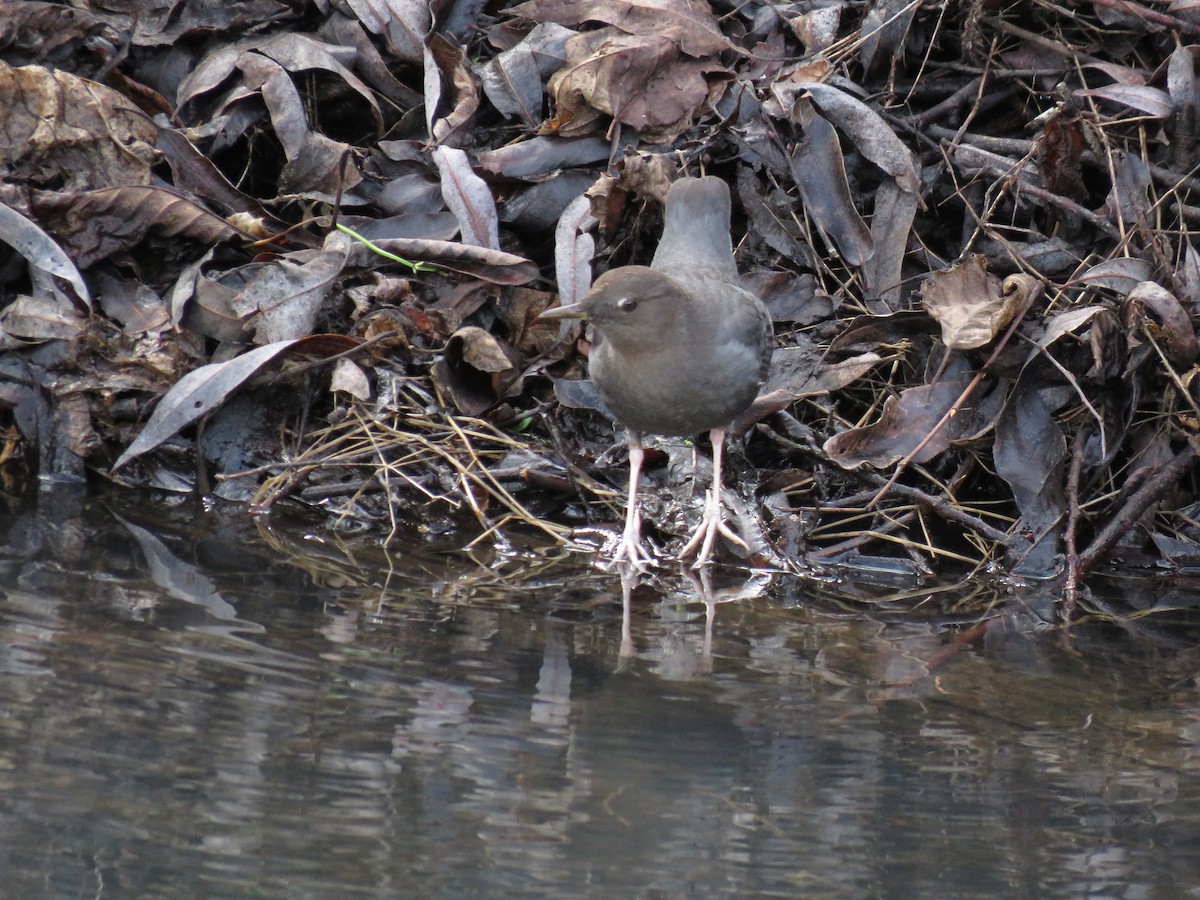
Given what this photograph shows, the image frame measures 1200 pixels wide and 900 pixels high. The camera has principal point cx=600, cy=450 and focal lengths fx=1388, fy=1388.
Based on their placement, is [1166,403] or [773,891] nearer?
[773,891]

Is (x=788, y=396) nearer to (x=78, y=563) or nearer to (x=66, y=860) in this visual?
(x=78, y=563)

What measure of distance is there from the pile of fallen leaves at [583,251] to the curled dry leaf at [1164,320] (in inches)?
0.5

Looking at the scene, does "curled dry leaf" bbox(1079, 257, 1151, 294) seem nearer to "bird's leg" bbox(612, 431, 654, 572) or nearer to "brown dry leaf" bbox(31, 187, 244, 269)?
"bird's leg" bbox(612, 431, 654, 572)

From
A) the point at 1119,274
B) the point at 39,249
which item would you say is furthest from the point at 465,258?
the point at 1119,274

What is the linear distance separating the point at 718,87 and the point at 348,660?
3.44m

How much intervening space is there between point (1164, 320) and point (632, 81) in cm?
241

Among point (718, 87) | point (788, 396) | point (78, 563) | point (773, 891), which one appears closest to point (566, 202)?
point (718, 87)

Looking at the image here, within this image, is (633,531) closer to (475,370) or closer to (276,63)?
(475,370)

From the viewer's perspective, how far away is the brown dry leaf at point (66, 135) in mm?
5480

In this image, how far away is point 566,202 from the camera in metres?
5.84

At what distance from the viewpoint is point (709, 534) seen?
4914 mm

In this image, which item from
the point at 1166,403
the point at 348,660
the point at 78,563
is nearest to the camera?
the point at 348,660

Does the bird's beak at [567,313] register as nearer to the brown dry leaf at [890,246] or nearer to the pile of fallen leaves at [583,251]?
the pile of fallen leaves at [583,251]

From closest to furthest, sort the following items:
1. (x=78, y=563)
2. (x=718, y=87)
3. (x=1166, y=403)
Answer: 1. (x=78, y=563)
2. (x=1166, y=403)
3. (x=718, y=87)
